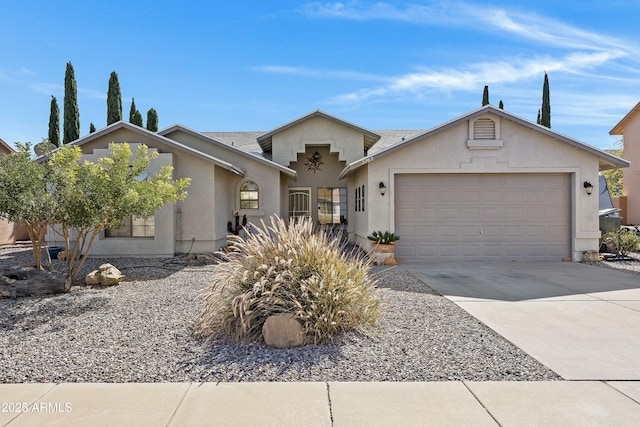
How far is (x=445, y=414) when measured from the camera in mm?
3043

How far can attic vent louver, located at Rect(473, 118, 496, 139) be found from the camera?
439 inches

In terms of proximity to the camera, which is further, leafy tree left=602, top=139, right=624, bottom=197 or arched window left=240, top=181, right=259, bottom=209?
leafy tree left=602, top=139, right=624, bottom=197

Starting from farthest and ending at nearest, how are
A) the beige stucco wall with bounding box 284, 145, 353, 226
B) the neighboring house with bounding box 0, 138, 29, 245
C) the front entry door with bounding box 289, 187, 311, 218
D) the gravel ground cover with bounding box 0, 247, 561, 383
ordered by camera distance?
the front entry door with bounding box 289, 187, 311, 218
the beige stucco wall with bounding box 284, 145, 353, 226
the neighboring house with bounding box 0, 138, 29, 245
the gravel ground cover with bounding box 0, 247, 561, 383

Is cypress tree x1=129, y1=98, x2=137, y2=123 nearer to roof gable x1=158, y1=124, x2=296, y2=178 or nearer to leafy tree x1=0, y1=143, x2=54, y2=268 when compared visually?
roof gable x1=158, y1=124, x2=296, y2=178

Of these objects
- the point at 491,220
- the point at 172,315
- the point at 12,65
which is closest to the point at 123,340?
the point at 172,315

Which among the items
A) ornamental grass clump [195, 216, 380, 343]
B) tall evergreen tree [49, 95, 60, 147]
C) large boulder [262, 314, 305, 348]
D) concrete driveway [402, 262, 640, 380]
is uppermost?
tall evergreen tree [49, 95, 60, 147]

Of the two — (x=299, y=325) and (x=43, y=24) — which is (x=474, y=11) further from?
(x=43, y=24)

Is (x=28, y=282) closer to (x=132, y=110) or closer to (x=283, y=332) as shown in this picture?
(x=283, y=332)

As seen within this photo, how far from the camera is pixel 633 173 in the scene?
70.6ft

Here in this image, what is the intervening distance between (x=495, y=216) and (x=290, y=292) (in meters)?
8.79

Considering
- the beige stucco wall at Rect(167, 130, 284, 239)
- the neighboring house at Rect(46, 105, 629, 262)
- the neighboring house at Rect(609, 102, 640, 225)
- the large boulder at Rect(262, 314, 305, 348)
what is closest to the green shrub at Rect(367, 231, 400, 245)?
the neighboring house at Rect(46, 105, 629, 262)

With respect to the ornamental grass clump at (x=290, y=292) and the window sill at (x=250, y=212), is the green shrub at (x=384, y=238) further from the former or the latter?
the ornamental grass clump at (x=290, y=292)

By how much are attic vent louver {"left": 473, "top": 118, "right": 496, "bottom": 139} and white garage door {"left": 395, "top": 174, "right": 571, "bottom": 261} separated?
114cm

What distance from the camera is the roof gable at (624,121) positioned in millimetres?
20980
